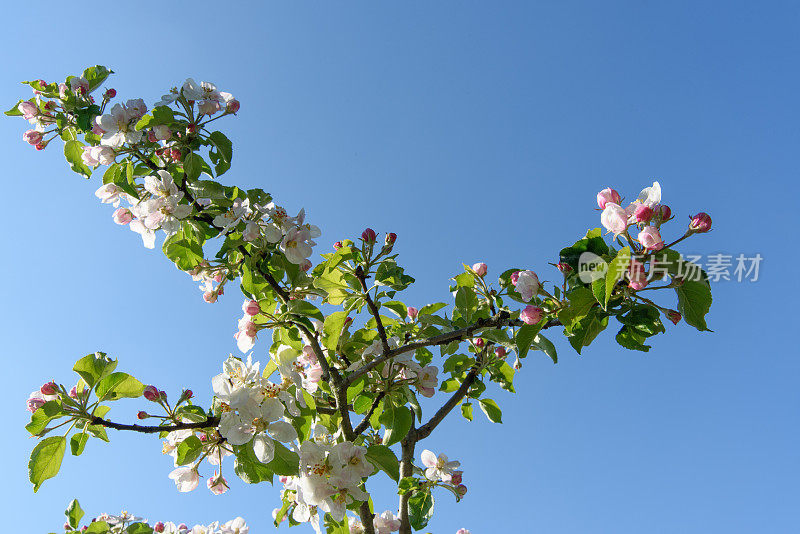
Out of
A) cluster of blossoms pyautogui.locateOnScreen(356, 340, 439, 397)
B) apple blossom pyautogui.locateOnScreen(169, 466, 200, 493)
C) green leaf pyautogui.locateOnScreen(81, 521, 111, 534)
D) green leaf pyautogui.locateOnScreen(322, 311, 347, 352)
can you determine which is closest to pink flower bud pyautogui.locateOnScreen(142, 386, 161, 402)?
apple blossom pyautogui.locateOnScreen(169, 466, 200, 493)

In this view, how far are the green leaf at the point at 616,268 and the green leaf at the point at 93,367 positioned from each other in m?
1.57

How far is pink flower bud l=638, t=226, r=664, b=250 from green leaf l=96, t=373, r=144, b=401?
1660 millimetres

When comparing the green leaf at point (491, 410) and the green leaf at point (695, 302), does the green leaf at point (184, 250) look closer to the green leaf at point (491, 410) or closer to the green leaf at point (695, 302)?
the green leaf at point (491, 410)

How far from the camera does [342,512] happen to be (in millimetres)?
1885

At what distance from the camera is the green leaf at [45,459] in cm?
177

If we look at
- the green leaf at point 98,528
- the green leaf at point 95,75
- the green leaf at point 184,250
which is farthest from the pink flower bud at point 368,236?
the green leaf at point 98,528

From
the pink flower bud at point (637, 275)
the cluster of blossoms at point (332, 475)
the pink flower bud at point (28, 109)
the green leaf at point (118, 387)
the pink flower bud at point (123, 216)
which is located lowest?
the cluster of blossoms at point (332, 475)

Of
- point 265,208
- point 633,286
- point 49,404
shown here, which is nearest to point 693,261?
point 633,286

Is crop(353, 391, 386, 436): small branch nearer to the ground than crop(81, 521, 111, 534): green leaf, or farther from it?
farther from it

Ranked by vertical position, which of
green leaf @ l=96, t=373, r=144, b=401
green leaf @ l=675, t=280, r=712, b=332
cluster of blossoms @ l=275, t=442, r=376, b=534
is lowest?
cluster of blossoms @ l=275, t=442, r=376, b=534

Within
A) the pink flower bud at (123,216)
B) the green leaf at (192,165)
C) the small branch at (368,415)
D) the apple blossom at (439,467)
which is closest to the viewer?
the green leaf at (192,165)

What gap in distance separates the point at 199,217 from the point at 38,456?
1.00 meters

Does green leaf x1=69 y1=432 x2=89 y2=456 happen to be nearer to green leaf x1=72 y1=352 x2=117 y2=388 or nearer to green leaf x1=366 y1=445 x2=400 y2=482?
green leaf x1=72 y1=352 x2=117 y2=388

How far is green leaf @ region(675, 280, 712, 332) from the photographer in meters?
1.55
